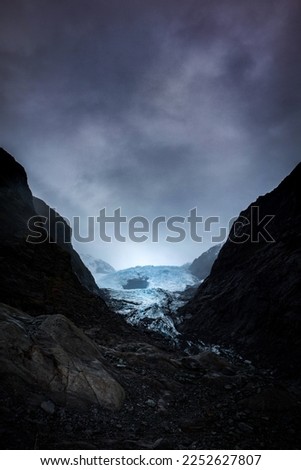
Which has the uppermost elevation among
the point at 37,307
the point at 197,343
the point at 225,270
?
the point at 225,270

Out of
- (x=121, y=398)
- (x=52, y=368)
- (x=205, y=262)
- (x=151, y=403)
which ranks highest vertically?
(x=205, y=262)

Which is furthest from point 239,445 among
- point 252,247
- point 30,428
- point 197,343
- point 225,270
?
point 225,270

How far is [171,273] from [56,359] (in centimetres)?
14589

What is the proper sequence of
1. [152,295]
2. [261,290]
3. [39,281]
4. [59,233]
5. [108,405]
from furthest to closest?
[152,295] < [59,233] < [261,290] < [39,281] < [108,405]

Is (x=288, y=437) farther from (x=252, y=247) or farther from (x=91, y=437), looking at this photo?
(x=252, y=247)

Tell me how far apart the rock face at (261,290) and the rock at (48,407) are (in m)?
16.2

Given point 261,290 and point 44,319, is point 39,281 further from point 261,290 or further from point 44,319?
point 261,290

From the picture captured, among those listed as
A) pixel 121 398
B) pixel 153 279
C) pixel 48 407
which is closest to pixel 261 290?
pixel 121 398

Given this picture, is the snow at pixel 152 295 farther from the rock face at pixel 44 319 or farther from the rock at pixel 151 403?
the rock at pixel 151 403

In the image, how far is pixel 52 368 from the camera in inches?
293

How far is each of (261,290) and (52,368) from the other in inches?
938

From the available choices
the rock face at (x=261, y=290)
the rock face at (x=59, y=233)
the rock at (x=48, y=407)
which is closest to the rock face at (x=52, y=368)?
the rock at (x=48, y=407)

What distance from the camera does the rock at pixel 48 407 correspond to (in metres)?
5.94
